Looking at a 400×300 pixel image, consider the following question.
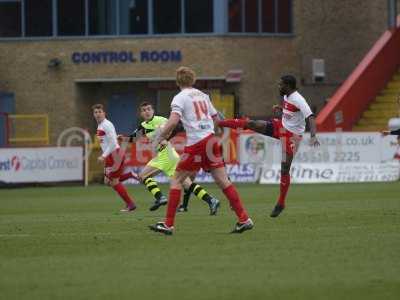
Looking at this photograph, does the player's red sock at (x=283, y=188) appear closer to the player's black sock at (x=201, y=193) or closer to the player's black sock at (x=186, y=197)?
the player's black sock at (x=201, y=193)

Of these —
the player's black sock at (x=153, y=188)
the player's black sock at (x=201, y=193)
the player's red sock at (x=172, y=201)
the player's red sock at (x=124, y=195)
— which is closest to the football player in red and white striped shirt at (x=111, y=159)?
the player's red sock at (x=124, y=195)

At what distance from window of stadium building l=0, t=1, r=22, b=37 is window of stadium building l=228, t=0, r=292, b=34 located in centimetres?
766

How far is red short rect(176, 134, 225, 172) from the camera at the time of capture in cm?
1529

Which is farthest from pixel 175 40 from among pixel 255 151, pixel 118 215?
pixel 118 215

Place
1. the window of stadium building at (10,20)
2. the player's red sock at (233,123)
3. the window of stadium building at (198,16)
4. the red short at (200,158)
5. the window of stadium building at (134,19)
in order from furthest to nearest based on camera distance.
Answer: the window of stadium building at (10,20)
the window of stadium building at (134,19)
the window of stadium building at (198,16)
the player's red sock at (233,123)
the red short at (200,158)

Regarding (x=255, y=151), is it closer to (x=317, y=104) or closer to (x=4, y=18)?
(x=317, y=104)

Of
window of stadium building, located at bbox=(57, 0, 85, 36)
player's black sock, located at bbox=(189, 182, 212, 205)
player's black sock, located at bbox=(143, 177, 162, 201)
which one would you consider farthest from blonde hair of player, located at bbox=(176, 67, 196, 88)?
window of stadium building, located at bbox=(57, 0, 85, 36)

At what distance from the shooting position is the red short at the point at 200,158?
15.3m

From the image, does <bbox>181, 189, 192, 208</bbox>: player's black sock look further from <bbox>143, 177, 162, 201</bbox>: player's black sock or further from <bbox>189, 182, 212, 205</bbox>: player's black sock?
<bbox>143, 177, 162, 201</bbox>: player's black sock

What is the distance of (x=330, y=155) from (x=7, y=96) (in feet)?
48.9

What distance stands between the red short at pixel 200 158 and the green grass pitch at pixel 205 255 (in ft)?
2.83

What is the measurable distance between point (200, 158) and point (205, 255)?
244cm

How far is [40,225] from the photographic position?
18.3 meters

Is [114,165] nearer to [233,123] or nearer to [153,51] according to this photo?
[233,123]
